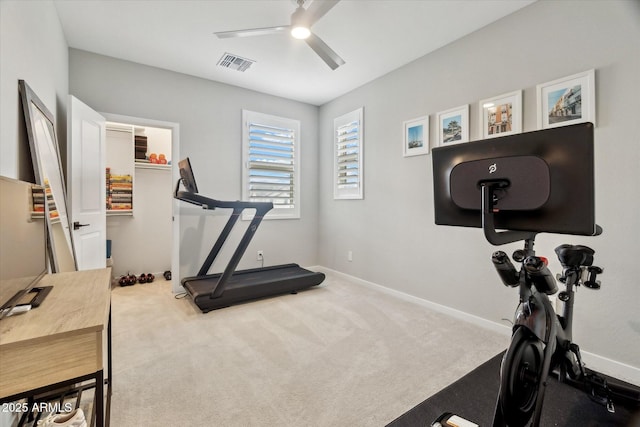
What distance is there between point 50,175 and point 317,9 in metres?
2.30

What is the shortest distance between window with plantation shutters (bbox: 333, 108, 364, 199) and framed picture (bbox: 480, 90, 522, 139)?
1.64m

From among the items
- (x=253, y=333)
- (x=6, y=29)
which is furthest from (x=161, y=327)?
(x=6, y=29)

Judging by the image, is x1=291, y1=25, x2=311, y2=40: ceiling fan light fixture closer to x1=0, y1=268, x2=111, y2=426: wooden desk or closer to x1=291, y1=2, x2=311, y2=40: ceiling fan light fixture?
x1=291, y1=2, x2=311, y2=40: ceiling fan light fixture

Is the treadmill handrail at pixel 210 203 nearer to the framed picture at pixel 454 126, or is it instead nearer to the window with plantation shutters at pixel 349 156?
the window with plantation shutters at pixel 349 156

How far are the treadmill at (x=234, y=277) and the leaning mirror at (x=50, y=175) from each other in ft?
3.29

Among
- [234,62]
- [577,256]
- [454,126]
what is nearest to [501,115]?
[454,126]

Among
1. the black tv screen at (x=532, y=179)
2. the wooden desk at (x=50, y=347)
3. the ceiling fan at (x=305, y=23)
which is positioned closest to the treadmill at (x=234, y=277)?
the ceiling fan at (x=305, y=23)

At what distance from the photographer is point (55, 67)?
8.15ft

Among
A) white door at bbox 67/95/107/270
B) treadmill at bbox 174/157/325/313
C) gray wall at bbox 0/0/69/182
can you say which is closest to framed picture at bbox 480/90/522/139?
treadmill at bbox 174/157/325/313

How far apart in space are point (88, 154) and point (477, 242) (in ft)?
12.9

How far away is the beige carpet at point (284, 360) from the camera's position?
161 centimetres

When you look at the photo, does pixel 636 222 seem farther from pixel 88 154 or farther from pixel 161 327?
pixel 88 154

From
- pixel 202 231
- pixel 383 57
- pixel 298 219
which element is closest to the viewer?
pixel 383 57

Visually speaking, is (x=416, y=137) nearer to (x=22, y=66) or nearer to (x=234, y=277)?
(x=234, y=277)
